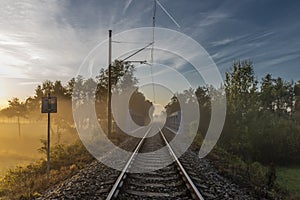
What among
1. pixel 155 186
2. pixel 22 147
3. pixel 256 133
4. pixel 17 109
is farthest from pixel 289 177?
pixel 17 109

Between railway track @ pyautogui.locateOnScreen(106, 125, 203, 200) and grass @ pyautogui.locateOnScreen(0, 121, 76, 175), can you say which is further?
grass @ pyautogui.locateOnScreen(0, 121, 76, 175)

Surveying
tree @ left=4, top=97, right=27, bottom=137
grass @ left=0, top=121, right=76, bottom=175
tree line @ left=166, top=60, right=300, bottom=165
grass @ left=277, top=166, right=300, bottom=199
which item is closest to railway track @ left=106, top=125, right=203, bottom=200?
grass @ left=277, top=166, right=300, bottom=199

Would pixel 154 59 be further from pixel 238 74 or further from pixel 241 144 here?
pixel 238 74

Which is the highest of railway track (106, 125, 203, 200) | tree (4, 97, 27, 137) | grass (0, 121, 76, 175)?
tree (4, 97, 27, 137)

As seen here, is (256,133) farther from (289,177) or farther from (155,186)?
(155,186)

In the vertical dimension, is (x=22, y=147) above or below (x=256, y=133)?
below

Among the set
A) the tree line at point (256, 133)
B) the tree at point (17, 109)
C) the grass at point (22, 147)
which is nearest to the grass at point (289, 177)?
the tree line at point (256, 133)

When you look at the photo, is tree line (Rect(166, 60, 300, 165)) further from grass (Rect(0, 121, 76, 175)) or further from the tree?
the tree

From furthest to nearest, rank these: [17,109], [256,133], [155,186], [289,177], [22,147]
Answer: [17,109], [22,147], [256,133], [289,177], [155,186]

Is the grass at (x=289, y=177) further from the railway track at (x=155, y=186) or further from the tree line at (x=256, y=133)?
the railway track at (x=155, y=186)

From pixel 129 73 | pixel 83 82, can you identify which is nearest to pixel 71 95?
pixel 83 82

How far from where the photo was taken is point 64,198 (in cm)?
581

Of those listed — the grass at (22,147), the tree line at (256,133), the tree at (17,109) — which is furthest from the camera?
the tree at (17,109)

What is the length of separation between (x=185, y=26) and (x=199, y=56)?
194 centimetres
